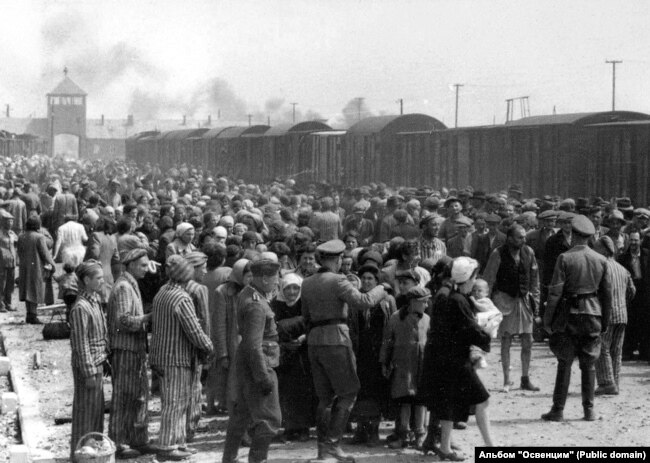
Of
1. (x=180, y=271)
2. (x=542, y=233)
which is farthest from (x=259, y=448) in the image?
(x=542, y=233)

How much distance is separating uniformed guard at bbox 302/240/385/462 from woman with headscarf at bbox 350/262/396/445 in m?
0.48

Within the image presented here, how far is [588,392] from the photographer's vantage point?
30.2ft

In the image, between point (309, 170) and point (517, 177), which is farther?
point (309, 170)

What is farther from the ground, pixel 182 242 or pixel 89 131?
pixel 89 131

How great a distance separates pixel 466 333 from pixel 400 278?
2.89 ft

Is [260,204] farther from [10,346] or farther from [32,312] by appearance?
[10,346]

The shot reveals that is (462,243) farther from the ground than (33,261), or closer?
farther from the ground

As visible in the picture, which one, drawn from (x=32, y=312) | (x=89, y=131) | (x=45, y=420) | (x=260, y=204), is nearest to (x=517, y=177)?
(x=260, y=204)

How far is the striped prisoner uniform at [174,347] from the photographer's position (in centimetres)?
791

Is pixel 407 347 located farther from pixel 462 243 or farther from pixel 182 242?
pixel 462 243

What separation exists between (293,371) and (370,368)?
0.65 m

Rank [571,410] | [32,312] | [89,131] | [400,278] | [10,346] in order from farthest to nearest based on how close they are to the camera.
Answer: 1. [89,131]
2. [32,312]
3. [10,346]
4. [571,410]
5. [400,278]

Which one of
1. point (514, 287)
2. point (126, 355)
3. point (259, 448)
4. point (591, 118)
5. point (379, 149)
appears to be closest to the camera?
point (259, 448)

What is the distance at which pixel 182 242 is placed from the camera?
11273mm
